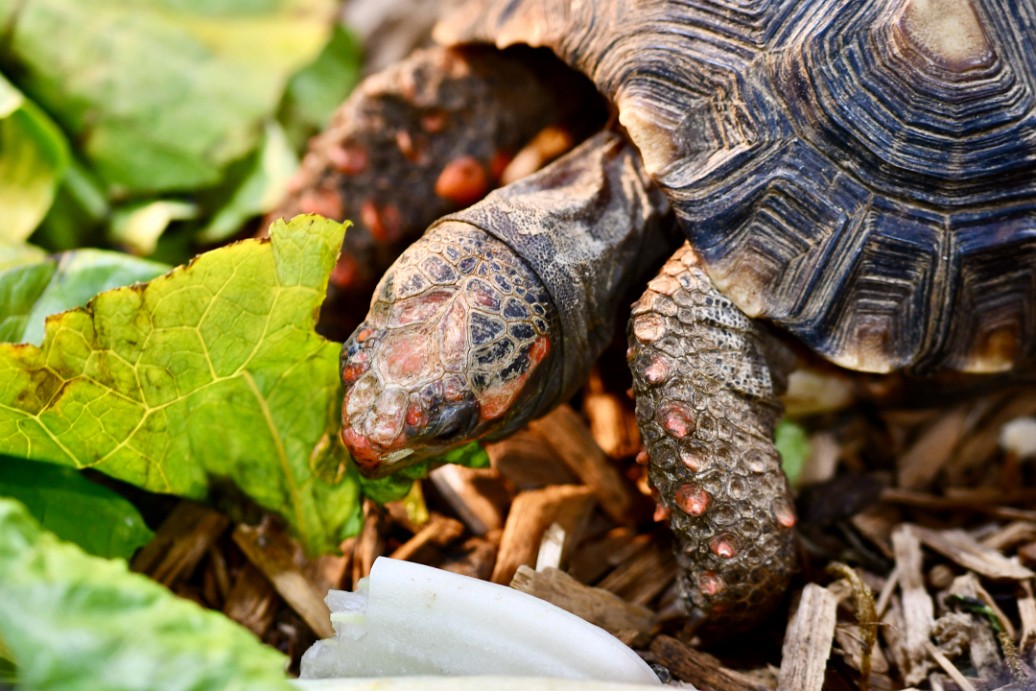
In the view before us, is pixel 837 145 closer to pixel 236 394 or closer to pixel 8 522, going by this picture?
pixel 236 394

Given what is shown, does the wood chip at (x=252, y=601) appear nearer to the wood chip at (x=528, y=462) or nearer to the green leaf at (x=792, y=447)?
the wood chip at (x=528, y=462)

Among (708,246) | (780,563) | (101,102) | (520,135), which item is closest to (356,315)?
(520,135)

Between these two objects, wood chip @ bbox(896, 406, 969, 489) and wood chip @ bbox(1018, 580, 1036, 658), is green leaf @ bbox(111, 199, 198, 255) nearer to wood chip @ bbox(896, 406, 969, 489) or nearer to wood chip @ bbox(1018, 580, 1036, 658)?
wood chip @ bbox(896, 406, 969, 489)

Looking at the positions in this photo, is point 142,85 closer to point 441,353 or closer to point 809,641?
point 441,353

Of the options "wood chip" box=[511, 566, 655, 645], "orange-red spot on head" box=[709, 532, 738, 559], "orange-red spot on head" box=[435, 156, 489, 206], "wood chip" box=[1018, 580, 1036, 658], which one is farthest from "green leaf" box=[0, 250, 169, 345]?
"wood chip" box=[1018, 580, 1036, 658]

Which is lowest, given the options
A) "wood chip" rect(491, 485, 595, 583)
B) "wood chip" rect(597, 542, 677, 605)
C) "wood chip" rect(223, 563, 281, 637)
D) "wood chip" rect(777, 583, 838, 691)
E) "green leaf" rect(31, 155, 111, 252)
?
"wood chip" rect(223, 563, 281, 637)

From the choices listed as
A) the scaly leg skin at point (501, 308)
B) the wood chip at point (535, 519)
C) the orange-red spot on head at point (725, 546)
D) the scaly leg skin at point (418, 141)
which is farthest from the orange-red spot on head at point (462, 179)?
the orange-red spot on head at point (725, 546)
